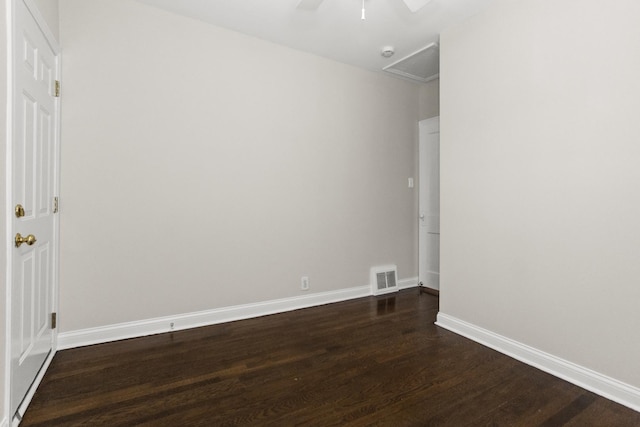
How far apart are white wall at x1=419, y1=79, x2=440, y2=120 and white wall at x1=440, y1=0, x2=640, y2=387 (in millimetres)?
1198

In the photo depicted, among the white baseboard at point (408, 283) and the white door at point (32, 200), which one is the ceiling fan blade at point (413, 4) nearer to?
the white door at point (32, 200)

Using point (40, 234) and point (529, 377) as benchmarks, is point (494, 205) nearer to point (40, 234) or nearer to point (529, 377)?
point (529, 377)

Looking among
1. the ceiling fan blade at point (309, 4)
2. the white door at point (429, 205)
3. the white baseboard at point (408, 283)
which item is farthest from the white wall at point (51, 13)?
the white baseboard at point (408, 283)

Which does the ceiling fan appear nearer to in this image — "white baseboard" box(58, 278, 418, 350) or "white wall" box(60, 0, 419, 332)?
"white wall" box(60, 0, 419, 332)

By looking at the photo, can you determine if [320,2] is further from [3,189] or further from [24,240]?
[24,240]

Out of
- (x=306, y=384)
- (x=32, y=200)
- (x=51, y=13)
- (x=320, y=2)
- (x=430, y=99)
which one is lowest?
(x=306, y=384)

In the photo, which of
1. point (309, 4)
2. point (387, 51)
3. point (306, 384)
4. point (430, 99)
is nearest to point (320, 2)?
point (309, 4)

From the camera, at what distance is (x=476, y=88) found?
271cm

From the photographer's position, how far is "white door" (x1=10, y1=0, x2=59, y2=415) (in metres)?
1.66

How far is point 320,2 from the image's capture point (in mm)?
2465

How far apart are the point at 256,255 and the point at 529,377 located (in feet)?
7.94

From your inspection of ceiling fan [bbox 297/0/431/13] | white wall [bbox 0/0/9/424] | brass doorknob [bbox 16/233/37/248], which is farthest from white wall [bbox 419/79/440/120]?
brass doorknob [bbox 16/233/37/248]

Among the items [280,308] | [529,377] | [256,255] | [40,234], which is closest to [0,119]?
[40,234]

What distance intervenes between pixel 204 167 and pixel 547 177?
2.77m
